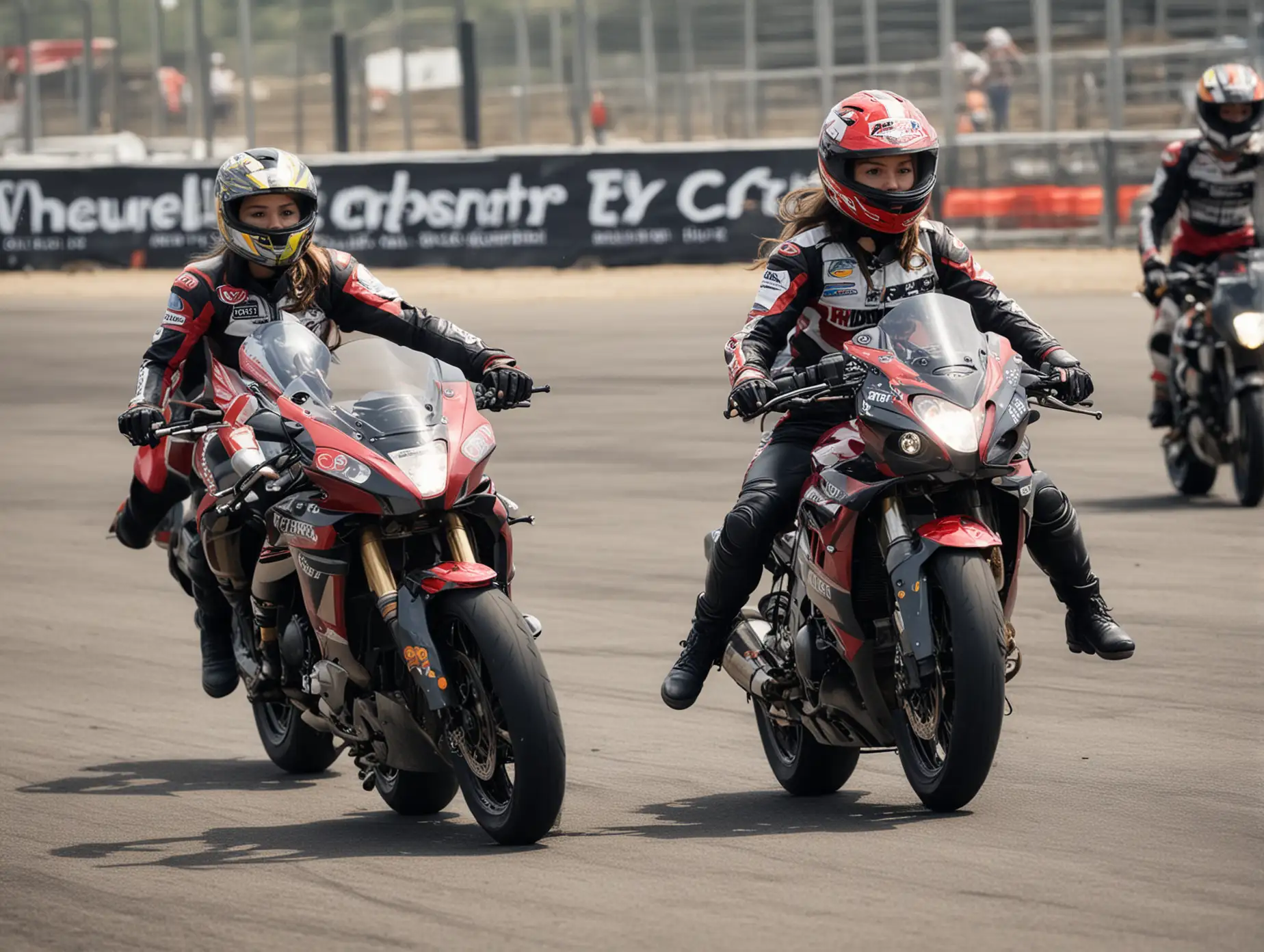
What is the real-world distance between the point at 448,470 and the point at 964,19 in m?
32.1

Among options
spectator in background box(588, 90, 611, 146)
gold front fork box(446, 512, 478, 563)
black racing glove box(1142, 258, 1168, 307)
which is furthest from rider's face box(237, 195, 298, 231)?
spectator in background box(588, 90, 611, 146)

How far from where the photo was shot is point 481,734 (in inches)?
254

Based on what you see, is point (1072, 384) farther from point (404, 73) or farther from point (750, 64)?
point (404, 73)

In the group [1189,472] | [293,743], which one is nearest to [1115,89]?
[1189,472]

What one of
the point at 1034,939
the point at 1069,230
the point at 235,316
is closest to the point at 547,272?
the point at 1069,230

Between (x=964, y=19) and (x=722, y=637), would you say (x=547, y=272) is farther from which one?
(x=722, y=637)

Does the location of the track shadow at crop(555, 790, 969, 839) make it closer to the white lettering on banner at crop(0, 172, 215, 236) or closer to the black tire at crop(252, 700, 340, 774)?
the black tire at crop(252, 700, 340, 774)

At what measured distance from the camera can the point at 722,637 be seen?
7371mm

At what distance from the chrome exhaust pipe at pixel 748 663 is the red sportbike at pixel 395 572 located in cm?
75

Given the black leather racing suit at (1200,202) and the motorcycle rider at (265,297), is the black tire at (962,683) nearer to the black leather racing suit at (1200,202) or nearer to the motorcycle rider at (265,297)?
the motorcycle rider at (265,297)

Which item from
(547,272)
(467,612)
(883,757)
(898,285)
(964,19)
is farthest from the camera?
(964,19)

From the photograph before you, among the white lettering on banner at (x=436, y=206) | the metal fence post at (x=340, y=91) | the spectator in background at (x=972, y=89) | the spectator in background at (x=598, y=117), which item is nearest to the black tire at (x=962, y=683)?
the white lettering on banner at (x=436, y=206)

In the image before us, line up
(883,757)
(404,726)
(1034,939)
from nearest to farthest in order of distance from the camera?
1. (1034,939)
2. (404,726)
3. (883,757)

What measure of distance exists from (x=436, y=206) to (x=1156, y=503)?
825 inches
